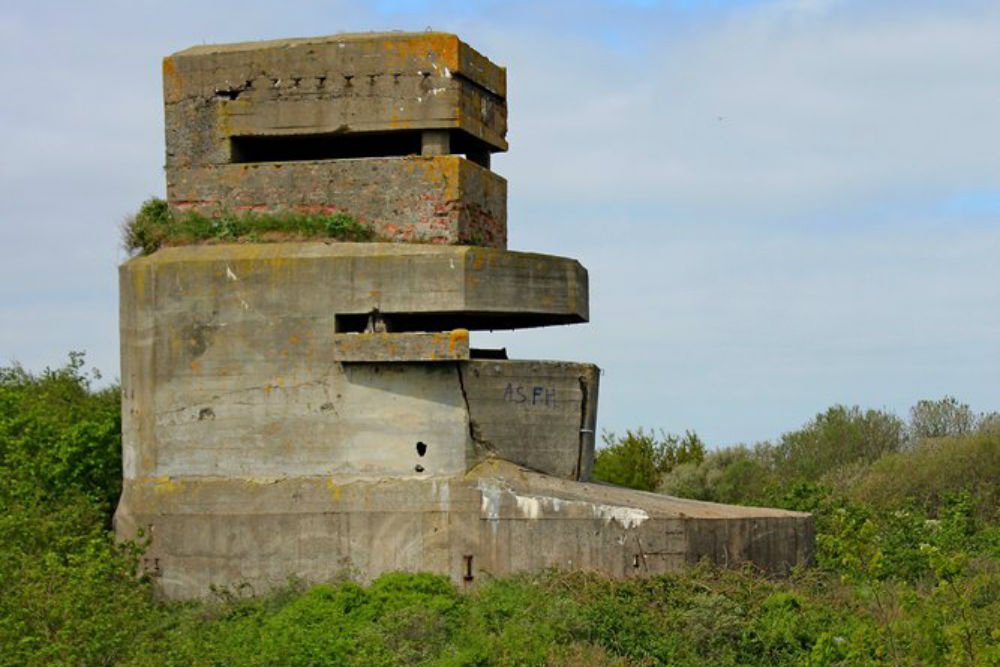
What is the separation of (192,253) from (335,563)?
9.20 feet

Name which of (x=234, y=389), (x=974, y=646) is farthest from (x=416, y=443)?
(x=974, y=646)

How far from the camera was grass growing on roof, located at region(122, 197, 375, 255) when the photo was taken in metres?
13.5

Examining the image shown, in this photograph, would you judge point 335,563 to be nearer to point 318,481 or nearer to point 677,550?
point 318,481

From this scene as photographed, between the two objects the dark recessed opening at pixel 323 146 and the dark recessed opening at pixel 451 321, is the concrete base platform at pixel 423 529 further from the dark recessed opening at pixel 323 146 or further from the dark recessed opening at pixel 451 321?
the dark recessed opening at pixel 323 146

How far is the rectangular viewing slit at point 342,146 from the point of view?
544 inches

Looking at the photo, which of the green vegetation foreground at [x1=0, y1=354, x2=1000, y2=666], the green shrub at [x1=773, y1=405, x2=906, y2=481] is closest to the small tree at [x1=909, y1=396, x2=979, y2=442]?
→ the green shrub at [x1=773, y1=405, x2=906, y2=481]

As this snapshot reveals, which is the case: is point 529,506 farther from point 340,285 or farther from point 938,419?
point 938,419

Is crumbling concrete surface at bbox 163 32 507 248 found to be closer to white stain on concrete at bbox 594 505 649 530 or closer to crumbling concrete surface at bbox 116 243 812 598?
crumbling concrete surface at bbox 116 243 812 598

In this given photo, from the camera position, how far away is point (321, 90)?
13633mm

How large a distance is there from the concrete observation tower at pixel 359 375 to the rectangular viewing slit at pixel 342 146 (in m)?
0.05

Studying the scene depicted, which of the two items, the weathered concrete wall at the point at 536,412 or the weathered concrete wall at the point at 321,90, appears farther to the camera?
the weathered concrete wall at the point at 321,90

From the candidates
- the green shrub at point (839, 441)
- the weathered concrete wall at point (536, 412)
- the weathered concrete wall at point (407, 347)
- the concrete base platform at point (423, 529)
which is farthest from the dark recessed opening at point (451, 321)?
the green shrub at point (839, 441)

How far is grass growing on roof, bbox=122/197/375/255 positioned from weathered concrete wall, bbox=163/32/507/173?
47 cm

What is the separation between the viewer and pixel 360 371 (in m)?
13.0
